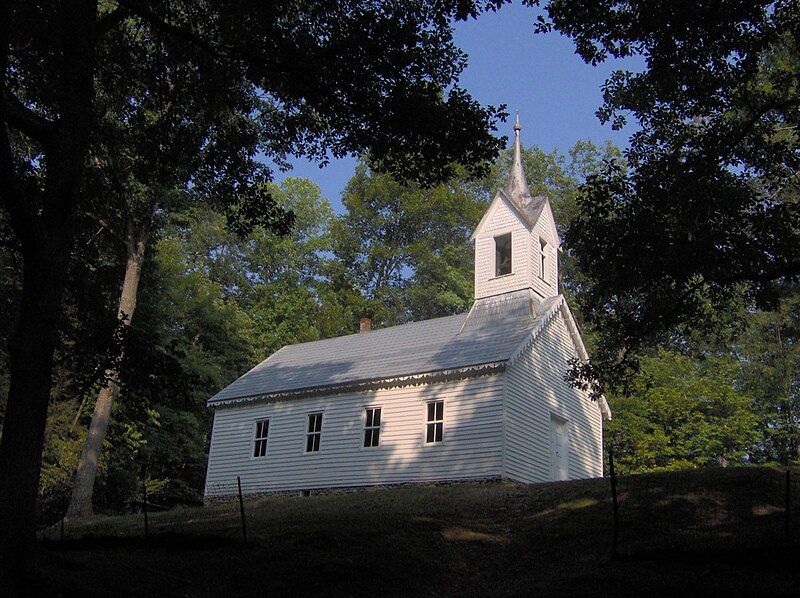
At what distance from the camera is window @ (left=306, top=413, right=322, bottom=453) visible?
26.8 meters

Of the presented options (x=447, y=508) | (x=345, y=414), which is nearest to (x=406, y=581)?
(x=447, y=508)

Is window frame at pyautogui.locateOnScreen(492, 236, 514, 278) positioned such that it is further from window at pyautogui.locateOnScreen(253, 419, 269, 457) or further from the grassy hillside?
the grassy hillside

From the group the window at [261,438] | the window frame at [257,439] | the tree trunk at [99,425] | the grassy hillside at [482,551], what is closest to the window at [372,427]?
the window frame at [257,439]

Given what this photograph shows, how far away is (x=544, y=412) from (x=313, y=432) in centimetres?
749

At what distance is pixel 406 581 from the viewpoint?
37.0 ft

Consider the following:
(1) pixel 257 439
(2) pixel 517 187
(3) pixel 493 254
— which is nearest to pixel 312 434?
(1) pixel 257 439

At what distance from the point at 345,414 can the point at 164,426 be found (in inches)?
451

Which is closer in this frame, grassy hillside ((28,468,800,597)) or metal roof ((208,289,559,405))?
grassy hillside ((28,468,800,597))

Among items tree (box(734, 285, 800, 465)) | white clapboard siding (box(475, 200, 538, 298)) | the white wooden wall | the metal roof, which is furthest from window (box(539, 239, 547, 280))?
tree (box(734, 285, 800, 465))

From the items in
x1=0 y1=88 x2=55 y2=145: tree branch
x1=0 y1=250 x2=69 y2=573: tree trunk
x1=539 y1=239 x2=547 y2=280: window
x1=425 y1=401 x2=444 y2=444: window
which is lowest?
x1=0 y1=250 x2=69 y2=573: tree trunk

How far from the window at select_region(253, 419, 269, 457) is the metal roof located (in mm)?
1088

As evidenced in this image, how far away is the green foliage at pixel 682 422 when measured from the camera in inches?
1291

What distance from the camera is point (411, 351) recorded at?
89.3ft

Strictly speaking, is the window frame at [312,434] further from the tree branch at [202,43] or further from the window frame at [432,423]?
the tree branch at [202,43]
